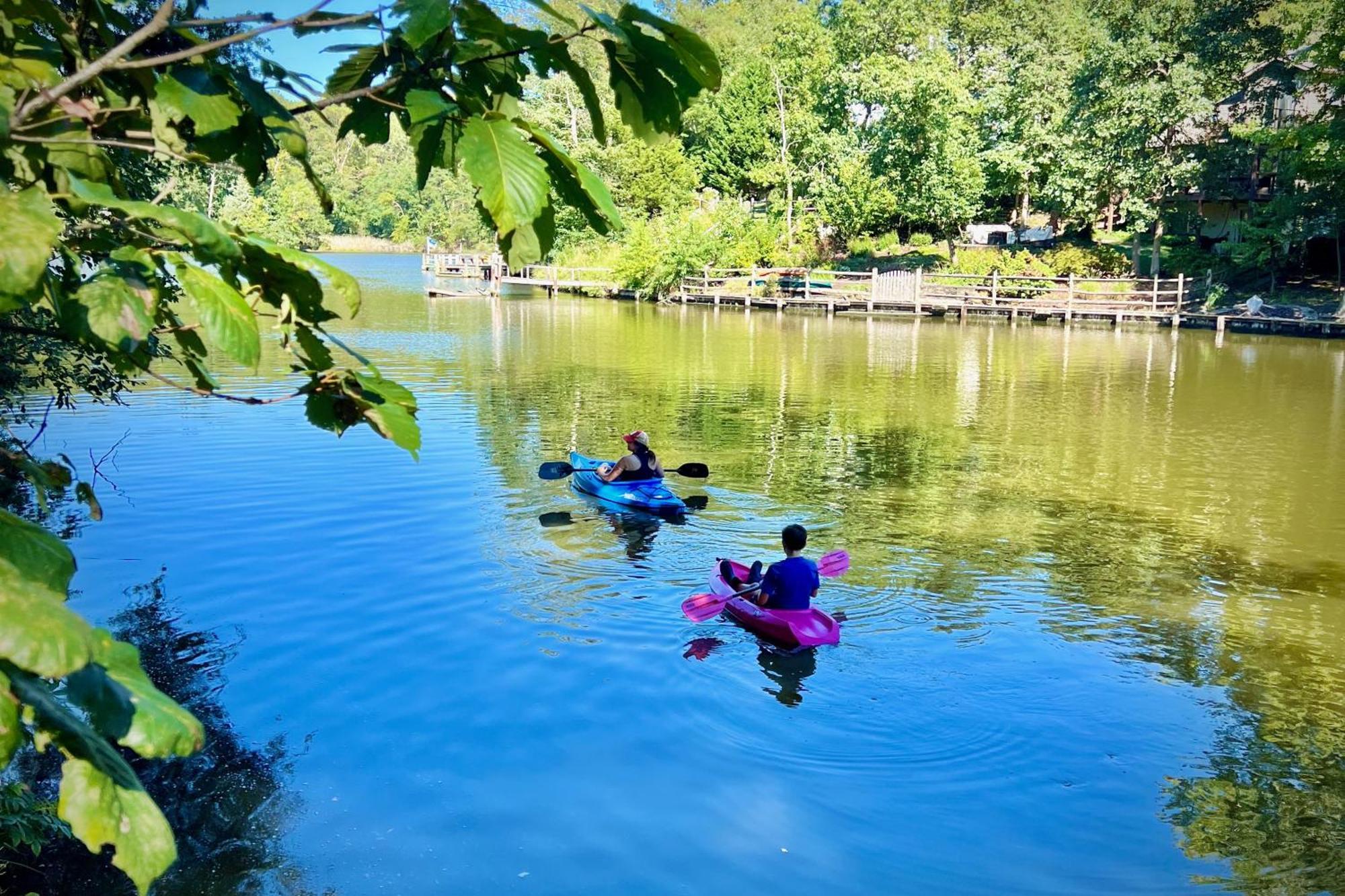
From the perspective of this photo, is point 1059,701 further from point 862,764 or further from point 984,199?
point 984,199

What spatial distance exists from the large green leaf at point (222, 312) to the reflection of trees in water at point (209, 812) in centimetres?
481

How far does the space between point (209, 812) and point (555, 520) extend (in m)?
6.80

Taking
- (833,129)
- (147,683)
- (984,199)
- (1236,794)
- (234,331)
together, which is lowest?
(1236,794)

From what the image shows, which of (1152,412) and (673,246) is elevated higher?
(673,246)

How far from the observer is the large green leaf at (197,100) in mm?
2402

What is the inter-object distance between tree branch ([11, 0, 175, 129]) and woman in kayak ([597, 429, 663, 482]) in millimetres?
11463

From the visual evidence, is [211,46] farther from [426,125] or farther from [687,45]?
[687,45]

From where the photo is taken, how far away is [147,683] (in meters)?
1.83

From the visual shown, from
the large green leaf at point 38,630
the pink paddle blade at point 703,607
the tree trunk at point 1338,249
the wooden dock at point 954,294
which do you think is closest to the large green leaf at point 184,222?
the large green leaf at point 38,630

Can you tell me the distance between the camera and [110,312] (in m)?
1.95

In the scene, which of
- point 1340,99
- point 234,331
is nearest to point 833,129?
point 1340,99

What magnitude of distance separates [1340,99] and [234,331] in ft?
137

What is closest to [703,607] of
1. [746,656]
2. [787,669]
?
[746,656]

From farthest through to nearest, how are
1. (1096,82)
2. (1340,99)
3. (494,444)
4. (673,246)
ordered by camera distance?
(673,246) < (1096,82) < (1340,99) < (494,444)
